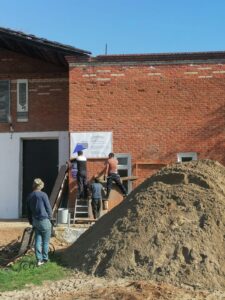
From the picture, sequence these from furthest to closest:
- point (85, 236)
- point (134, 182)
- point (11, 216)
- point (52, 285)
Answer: point (11, 216), point (134, 182), point (85, 236), point (52, 285)

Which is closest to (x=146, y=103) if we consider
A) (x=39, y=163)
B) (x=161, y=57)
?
(x=161, y=57)

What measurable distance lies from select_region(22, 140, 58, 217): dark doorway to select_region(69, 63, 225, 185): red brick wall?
204 cm

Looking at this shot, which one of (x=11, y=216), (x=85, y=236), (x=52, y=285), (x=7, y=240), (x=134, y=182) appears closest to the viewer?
(x=52, y=285)

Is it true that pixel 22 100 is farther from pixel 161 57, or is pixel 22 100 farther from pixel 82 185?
pixel 161 57

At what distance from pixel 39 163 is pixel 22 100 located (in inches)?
86.8

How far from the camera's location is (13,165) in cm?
1895

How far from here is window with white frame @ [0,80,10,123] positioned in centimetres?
1900

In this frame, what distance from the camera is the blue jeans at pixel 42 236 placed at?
431 inches

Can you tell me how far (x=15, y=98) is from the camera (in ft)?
62.6

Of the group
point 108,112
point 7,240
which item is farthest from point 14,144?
point 7,240

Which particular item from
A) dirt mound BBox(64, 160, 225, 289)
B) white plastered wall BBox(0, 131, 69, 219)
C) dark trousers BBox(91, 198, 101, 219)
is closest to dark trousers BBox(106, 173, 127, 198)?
dark trousers BBox(91, 198, 101, 219)

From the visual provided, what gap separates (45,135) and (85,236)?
291 inches

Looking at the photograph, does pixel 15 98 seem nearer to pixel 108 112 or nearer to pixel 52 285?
pixel 108 112

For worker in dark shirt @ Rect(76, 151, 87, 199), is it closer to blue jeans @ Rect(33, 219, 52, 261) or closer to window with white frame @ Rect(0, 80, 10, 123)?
window with white frame @ Rect(0, 80, 10, 123)
